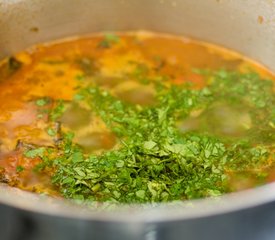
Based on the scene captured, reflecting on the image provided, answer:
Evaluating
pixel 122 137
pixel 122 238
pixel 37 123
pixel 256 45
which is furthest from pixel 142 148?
pixel 256 45

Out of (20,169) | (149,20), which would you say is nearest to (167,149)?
(20,169)

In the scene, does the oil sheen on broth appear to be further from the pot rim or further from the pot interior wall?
the pot rim

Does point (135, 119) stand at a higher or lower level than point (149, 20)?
lower

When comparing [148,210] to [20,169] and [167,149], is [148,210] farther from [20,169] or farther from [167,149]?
[20,169]

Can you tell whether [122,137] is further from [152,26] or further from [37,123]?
[152,26]

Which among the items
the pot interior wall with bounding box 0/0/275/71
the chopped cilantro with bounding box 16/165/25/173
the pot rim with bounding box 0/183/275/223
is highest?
the pot interior wall with bounding box 0/0/275/71

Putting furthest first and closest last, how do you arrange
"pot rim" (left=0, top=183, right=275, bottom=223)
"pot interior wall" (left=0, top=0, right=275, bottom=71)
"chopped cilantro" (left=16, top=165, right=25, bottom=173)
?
"pot interior wall" (left=0, top=0, right=275, bottom=71)
"chopped cilantro" (left=16, top=165, right=25, bottom=173)
"pot rim" (left=0, top=183, right=275, bottom=223)

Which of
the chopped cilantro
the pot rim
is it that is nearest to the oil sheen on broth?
the chopped cilantro

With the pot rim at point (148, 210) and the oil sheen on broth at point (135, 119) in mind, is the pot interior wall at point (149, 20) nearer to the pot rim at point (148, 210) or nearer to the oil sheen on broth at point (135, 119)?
the oil sheen on broth at point (135, 119)
